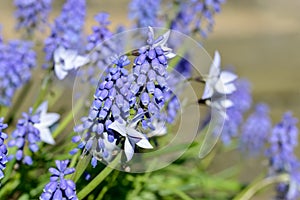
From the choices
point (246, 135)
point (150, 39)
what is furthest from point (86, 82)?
point (246, 135)

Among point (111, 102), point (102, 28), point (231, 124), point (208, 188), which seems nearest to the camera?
point (111, 102)

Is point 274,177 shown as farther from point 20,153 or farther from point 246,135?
point 20,153

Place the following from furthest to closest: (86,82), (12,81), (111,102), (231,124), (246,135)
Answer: (246,135), (231,124), (12,81), (86,82), (111,102)

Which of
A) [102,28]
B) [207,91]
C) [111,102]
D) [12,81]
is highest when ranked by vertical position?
[12,81]

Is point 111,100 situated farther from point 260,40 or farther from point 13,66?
point 260,40

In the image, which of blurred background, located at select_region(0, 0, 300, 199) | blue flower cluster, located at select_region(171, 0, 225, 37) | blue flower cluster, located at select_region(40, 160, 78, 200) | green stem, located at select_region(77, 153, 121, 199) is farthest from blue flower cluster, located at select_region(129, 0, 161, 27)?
blurred background, located at select_region(0, 0, 300, 199)

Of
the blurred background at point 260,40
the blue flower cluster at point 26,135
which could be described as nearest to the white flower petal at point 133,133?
the blue flower cluster at point 26,135
